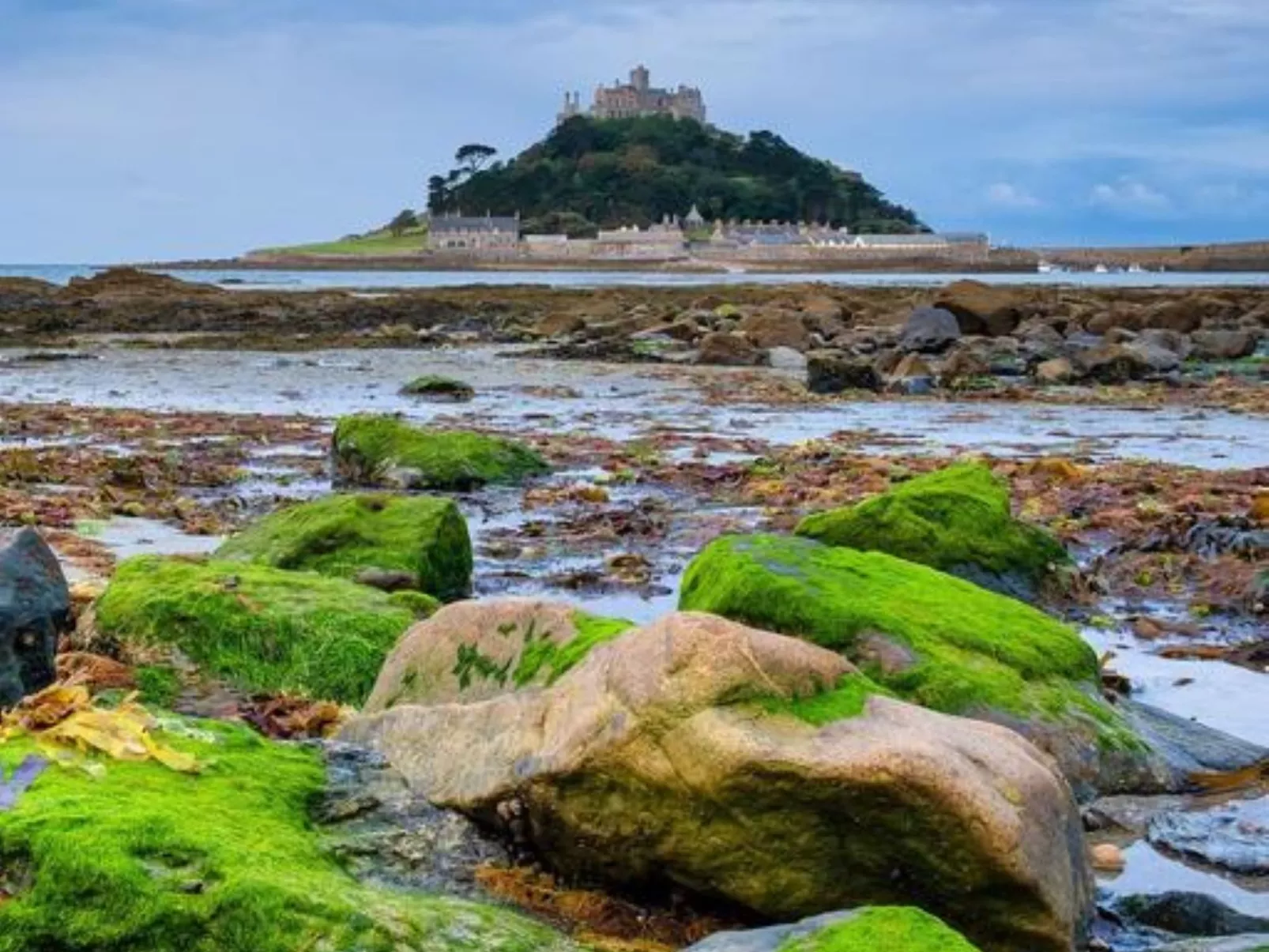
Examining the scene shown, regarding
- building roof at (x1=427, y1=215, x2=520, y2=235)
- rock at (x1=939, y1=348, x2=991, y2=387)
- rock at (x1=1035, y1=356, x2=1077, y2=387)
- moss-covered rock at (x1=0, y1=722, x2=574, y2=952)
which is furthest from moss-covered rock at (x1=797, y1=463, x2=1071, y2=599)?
building roof at (x1=427, y1=215, x2=520, y2=235)

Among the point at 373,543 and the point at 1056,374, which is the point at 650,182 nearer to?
the point at 1056,374

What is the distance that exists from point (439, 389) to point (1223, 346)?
15.7 meters

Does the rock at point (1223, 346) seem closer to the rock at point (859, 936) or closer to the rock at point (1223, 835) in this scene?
the rock at point (1223, 835)

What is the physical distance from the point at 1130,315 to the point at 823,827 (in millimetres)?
33990

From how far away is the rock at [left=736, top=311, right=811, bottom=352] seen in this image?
33.2m

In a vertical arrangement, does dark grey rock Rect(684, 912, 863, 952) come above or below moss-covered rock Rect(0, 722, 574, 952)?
below

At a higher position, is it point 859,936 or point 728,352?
point 859,936

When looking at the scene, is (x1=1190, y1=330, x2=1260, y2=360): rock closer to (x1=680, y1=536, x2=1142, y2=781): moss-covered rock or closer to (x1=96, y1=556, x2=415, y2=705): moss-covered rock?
(x1=680, y1=536, x2=1142, y2=781): moss-covered rock

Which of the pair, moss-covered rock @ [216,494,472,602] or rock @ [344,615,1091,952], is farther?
moss-covered rock @ [216,494,472,602]

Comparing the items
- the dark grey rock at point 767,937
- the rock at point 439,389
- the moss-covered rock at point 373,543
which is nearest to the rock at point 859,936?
the dark grey rock at point 767,937

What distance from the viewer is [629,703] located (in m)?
4.42

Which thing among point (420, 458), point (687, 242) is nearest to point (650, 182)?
point (687, 242)

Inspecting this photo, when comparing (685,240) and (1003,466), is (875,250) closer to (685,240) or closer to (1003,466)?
(685,240)

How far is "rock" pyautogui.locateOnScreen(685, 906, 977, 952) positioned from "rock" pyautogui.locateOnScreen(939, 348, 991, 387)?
72.9 ft
